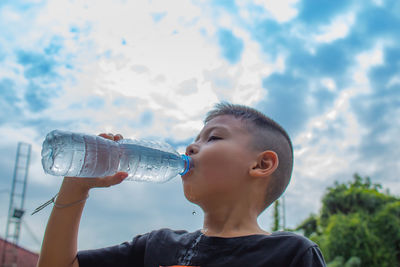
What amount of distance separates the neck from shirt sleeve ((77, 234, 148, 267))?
39 cm

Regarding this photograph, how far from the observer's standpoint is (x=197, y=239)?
1.72 meters

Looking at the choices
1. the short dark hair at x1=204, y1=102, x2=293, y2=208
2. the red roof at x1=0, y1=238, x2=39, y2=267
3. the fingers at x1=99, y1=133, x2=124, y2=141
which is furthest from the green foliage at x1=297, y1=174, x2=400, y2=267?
the fingers at x1=99, y1=133, x2=124, y2=141

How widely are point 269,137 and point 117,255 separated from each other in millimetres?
1020

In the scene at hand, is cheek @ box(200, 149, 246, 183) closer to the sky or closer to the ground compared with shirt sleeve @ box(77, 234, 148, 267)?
closer to the sky

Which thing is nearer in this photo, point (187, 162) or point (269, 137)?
point (187, 162)

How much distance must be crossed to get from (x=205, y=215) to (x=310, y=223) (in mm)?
21959

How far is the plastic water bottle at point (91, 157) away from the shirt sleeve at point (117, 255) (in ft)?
1.24

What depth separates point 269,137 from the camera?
200 centimetres

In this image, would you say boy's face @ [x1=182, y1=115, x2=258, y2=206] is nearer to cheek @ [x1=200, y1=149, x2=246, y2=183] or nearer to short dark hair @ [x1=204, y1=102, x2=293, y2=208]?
cheek @ [x1=200, y1=149, x2=246, y2=183]

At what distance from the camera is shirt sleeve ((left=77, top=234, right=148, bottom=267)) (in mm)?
1817

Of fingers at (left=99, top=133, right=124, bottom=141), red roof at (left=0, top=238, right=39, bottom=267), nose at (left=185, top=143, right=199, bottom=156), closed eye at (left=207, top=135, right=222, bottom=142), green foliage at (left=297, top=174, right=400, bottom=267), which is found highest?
closed eye at (left=207, top=135, right=222, bottom=142)

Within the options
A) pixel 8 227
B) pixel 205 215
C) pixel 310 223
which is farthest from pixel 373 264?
pixel 205 215

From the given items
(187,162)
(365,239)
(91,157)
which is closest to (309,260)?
(187,162)

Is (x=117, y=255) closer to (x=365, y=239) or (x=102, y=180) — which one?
(x=102, y=180)
